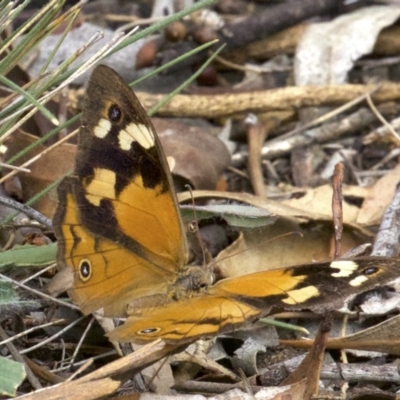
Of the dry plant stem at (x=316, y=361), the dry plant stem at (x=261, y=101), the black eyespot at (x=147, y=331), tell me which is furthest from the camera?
the dry plant stem at (x=261, y=101)

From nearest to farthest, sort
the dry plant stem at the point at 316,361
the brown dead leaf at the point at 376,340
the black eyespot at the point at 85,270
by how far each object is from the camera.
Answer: the dry plant stem at the point at 316,361 < the black eyespot at the point at 85,270 < the brown dead leaf at the point at 376,340

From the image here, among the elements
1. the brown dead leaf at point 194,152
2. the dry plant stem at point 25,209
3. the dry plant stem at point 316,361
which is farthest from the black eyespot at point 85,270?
the brown dead leaf at point 194,152

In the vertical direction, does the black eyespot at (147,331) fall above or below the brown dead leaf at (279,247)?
above

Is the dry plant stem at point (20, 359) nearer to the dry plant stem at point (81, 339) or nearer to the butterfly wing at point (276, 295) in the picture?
the dry plant stem at point (81, 339)

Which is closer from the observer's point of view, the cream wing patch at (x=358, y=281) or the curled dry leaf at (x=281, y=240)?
the cream wing patch at (x=358, y=281)

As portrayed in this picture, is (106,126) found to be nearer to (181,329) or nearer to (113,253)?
(113,253)

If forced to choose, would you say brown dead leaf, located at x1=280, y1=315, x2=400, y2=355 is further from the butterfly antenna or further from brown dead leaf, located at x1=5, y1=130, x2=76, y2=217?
brown dead leaf, located at x1=5, y1=130, x2=76, y2=217

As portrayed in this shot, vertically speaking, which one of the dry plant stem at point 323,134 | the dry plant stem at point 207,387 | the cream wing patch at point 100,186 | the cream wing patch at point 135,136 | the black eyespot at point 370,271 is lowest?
the dry plant stem at point 207,387

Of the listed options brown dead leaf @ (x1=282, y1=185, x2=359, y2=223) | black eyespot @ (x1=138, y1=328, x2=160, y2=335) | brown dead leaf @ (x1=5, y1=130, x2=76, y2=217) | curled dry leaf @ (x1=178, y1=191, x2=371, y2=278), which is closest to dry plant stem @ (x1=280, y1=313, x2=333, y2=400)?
black eyespot @ (x1=138, y1=328, x2=160, y2=335)

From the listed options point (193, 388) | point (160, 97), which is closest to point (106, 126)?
point (193, 388)
